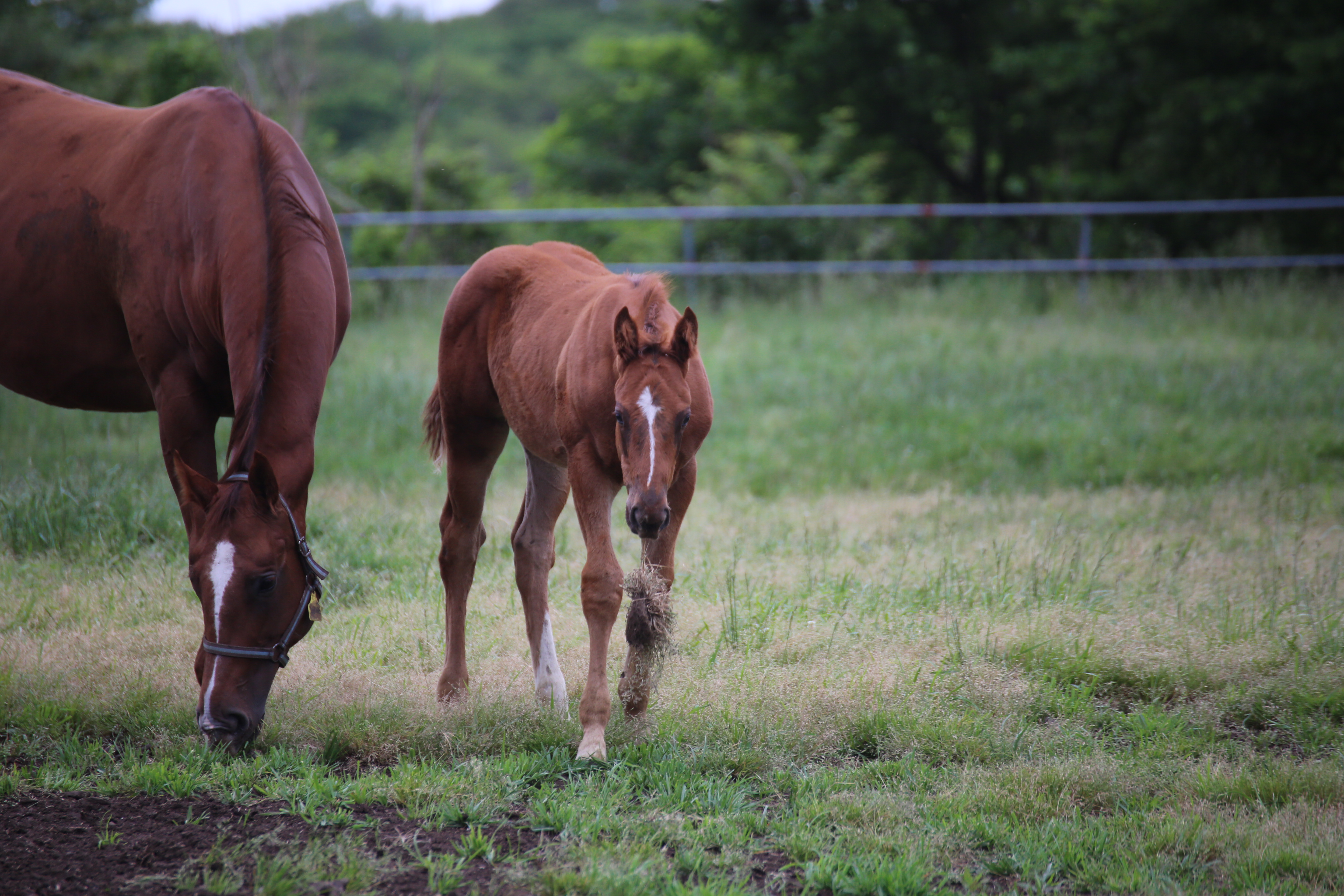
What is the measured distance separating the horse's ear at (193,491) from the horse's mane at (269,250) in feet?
0.36

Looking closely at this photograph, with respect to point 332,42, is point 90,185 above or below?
below

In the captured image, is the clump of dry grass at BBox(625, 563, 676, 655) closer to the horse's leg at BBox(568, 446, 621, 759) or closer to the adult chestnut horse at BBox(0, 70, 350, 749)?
the horse's leg at BBox(568, 446, 621, 759)

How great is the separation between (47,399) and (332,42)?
42.2m

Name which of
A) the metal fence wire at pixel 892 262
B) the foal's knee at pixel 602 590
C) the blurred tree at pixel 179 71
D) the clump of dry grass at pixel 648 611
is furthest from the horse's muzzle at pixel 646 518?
the blurred tree at pixel 179 71

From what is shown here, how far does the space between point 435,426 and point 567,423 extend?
1347mm

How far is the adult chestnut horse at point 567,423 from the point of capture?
11.4 ft

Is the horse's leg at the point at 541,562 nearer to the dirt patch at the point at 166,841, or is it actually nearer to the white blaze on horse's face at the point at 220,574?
the dirt patch at the point at 166,841

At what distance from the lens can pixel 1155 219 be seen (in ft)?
51.0

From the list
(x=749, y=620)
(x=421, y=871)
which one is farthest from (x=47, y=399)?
(x=749, y=620)

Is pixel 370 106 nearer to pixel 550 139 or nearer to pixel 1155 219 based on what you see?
pixel 550 139

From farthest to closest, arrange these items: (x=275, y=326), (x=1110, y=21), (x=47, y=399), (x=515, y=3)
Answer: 1. (x=515, y=3)
2. (x=1110, y=21)
3. (x=47, y=399)
4. (x=275, y=326)

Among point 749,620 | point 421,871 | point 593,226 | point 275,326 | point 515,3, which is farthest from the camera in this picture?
point 515,3

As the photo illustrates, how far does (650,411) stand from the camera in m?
3.39

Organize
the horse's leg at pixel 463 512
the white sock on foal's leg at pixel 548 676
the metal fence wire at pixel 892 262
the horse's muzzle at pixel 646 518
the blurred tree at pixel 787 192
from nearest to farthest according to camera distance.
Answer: the horse's muzzle at pixel 646 518 < the white sock on foal's leg at pixel 548 676 < the horse's leg at pixel 463 512 < the metal fence wire at pixel 892 262 < the blurred tree at pixel 787 192
